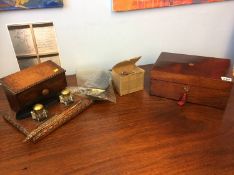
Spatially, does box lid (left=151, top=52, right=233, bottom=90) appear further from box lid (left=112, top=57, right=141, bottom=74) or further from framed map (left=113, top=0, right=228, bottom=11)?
framed map (left=113, top=0, right=228, bottom=11)

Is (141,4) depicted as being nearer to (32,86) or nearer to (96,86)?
(96,86)

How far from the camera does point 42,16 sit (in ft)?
2.74

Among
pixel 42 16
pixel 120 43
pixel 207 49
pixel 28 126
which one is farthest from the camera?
pixel 207 49

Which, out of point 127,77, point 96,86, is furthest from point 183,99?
point 96,86

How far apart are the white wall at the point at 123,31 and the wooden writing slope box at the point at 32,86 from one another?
19 centimetres

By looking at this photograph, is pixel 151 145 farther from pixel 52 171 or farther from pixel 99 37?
pixel 99 37

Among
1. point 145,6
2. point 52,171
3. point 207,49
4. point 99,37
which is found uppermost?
point 145,6

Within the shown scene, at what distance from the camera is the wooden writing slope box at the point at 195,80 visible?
733mm

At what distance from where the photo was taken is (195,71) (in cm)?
77

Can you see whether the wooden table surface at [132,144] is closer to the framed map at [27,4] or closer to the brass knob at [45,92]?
the brass knob at [45,92]

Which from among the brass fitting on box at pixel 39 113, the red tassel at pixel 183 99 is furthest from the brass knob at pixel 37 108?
the red tassel at pixel 183 99

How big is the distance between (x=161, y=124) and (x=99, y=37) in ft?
1.46

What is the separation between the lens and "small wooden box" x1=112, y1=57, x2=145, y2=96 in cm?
83

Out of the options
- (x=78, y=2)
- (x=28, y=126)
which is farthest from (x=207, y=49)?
(x=28, y=126)
